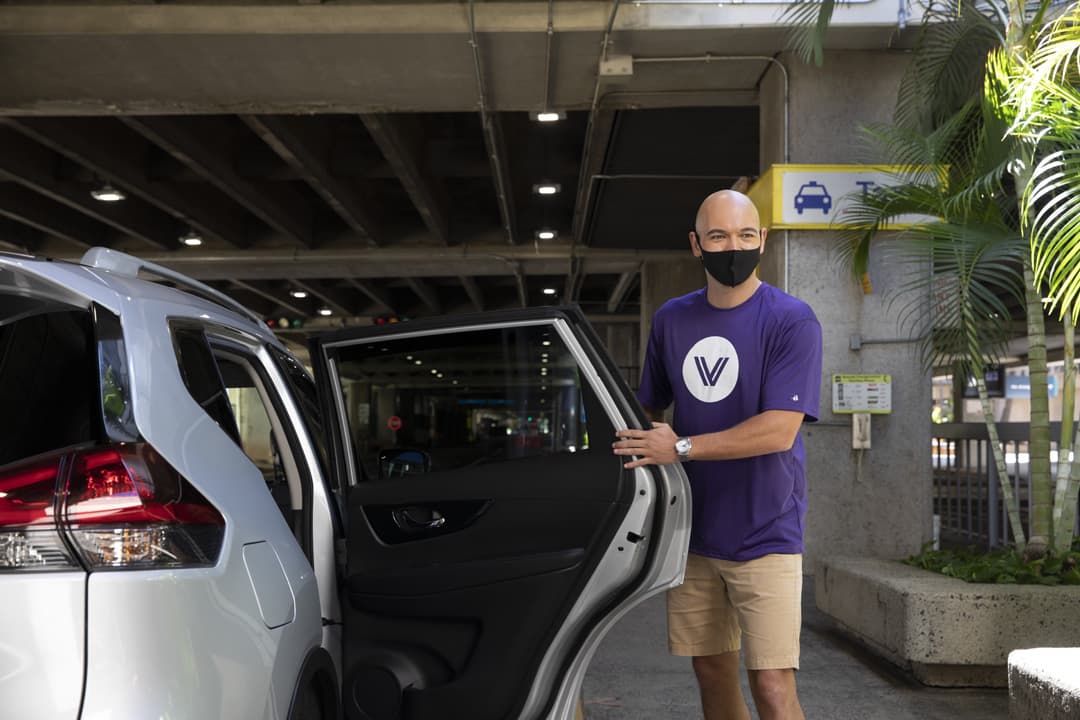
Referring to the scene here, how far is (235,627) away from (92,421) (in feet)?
1.50

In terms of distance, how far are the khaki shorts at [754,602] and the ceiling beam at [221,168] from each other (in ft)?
32.6

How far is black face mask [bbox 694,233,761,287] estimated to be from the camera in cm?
284

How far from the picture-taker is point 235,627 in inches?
75.1

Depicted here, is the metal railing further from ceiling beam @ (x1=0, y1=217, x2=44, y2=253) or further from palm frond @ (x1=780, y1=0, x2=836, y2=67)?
ceiling beam @ (x1=0, y1=217, x2=44, y2=253)

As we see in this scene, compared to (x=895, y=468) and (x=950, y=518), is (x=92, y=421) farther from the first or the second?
(x=950, y=518)

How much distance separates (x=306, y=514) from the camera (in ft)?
9.00

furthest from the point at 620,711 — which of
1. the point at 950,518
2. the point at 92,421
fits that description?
the point at 950,518

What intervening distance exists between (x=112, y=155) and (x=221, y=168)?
54.8 inches

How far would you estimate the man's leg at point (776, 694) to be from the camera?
2.76 meters

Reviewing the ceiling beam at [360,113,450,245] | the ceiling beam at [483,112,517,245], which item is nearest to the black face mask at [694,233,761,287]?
the ceiling beam at [483,112,517,245]

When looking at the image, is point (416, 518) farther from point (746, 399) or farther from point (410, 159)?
point (410, 159)

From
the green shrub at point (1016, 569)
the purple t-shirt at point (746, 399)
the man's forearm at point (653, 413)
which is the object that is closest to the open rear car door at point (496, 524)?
the purple t-shirt at point (746, 399)

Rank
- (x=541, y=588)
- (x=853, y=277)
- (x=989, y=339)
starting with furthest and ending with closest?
(x=853, y=277), (x=989, y=339), (x=541, y=588)

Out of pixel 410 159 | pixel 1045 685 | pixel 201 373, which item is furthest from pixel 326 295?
pixel 201 373
